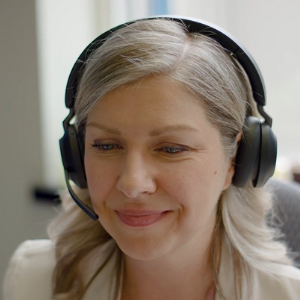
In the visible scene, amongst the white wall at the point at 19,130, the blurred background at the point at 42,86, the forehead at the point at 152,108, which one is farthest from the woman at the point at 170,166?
the white wall at the point at 19,130

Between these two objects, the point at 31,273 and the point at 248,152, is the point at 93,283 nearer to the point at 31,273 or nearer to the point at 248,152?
the point at 31,273

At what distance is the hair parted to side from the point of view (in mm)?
922

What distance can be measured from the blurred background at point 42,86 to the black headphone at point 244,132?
90 cm

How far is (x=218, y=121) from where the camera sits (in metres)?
0.96

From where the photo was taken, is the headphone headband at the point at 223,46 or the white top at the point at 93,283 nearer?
the headphone headband at the point at 223,46

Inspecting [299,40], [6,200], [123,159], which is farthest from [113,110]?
[6,200]

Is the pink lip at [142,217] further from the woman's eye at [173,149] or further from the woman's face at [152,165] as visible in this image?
the woman's eye at [173,149]

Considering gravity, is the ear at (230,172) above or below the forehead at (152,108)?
below

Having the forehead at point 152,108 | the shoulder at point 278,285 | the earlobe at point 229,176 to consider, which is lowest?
the shoulder at point 278,285

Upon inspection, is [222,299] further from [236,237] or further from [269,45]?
[269,45]

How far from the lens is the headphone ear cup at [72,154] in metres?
1.06

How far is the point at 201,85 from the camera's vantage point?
3.06 feet

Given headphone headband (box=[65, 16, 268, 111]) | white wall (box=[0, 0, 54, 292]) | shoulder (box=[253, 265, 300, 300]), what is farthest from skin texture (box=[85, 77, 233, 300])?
white wall (box=[0, 0, 54, 292])

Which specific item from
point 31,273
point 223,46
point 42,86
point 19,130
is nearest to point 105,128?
point 223,46
